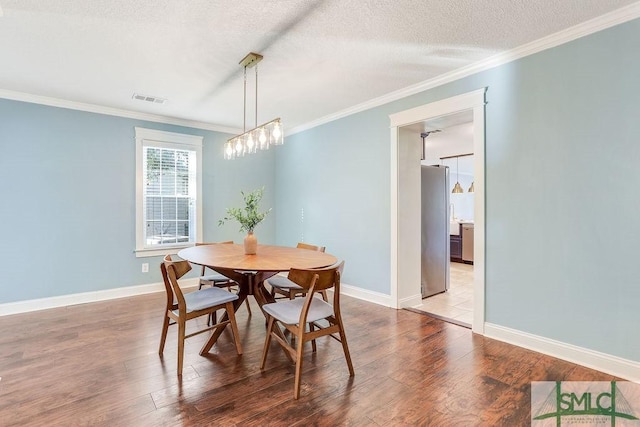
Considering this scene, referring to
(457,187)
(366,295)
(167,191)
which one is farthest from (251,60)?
(457,187)

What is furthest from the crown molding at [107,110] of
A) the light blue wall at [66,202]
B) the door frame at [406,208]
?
the door frame at [406,208]

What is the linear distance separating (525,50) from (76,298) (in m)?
5.59

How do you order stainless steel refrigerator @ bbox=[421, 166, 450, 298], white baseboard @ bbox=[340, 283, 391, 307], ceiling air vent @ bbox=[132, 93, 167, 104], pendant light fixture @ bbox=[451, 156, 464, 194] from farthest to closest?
pendant light fixture @ bbox=[451, 156, 464, 194], stainless steel refrigerator @ bbox=[421, 166, 450, 298], white baseboard @ bbox=[340, 283, 391, 307], ceiling air vent @ bbox=[132, 93, 167, 104]

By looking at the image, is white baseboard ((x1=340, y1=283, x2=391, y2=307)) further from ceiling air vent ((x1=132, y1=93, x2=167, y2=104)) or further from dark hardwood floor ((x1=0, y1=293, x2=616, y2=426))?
ceiling air vent ((x1=132, y1=93, x2=167, y2=104))

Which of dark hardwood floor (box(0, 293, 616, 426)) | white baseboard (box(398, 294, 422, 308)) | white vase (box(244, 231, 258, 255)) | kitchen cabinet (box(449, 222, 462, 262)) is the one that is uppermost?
white vase (box(244, 231, 258, 255))

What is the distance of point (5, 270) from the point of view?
3578mm

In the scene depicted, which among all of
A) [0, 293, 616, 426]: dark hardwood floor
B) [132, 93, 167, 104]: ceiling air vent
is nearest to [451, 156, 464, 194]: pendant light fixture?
[0, 293, 616, 426]: dark hardwood floor

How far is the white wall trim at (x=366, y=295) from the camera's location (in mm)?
3883

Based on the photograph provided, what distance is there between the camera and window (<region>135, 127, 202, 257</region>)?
444cm

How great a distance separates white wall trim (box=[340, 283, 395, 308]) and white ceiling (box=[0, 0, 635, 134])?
250cm

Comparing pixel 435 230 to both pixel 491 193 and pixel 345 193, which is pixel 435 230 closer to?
pixel 345 193

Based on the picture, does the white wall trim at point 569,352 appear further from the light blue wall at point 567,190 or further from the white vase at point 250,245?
the white vase at point 250,245

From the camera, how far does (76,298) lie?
3.96 metres

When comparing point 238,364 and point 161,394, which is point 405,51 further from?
point 161,394
